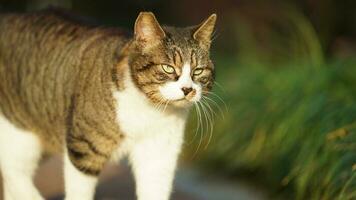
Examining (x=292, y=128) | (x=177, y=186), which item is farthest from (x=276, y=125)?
(x=177, y=186)

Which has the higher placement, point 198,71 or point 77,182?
point 198,71

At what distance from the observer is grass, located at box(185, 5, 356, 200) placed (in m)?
5.00

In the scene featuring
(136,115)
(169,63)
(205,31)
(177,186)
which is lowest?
(177,186)

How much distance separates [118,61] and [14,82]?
95cm

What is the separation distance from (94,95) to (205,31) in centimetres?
73

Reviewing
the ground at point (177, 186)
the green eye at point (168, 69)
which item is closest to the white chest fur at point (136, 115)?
the green eye at point (168, 69)

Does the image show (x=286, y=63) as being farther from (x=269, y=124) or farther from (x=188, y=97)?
(x=188, y=97)

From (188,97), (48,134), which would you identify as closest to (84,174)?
(48,134)

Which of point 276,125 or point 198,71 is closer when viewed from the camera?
point 198,71

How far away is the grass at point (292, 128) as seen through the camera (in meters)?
5.00

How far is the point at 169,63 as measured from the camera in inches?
159

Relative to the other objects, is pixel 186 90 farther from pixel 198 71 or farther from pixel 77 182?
pixel 77 182

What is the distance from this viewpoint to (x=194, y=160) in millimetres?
6445

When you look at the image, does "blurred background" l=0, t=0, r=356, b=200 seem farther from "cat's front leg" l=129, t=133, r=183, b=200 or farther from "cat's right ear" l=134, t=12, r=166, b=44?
"cat's right ear" l=134, t=12, r=166, b=44
